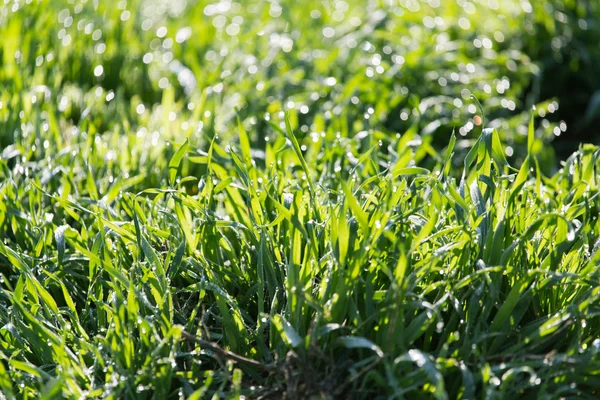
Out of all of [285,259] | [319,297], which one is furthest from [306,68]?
[319,297]

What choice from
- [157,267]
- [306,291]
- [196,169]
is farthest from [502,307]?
[196,169]

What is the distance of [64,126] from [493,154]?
1953 mm

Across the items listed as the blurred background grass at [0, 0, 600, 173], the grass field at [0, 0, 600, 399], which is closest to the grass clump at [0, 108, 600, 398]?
the grass field at [0, 0, 600, 399]

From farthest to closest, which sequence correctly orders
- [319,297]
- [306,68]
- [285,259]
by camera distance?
[306,68] → [285,259] → [319,297]

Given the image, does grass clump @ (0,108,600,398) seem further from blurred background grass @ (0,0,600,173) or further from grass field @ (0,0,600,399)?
blurred background grass @ (0,0,600,173)

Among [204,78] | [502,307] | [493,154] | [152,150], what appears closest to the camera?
[502,307]

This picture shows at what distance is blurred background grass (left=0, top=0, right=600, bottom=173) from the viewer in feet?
10.9

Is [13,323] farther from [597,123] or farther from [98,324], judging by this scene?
[597,123]

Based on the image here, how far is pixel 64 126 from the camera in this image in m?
3.28

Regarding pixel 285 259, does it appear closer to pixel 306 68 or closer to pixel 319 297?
pixel 319 297

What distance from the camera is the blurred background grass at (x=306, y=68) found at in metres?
3.33

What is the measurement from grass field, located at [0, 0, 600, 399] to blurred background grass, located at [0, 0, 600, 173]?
0.03 metres

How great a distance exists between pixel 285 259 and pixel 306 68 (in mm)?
1882

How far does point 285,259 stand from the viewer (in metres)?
2.04
